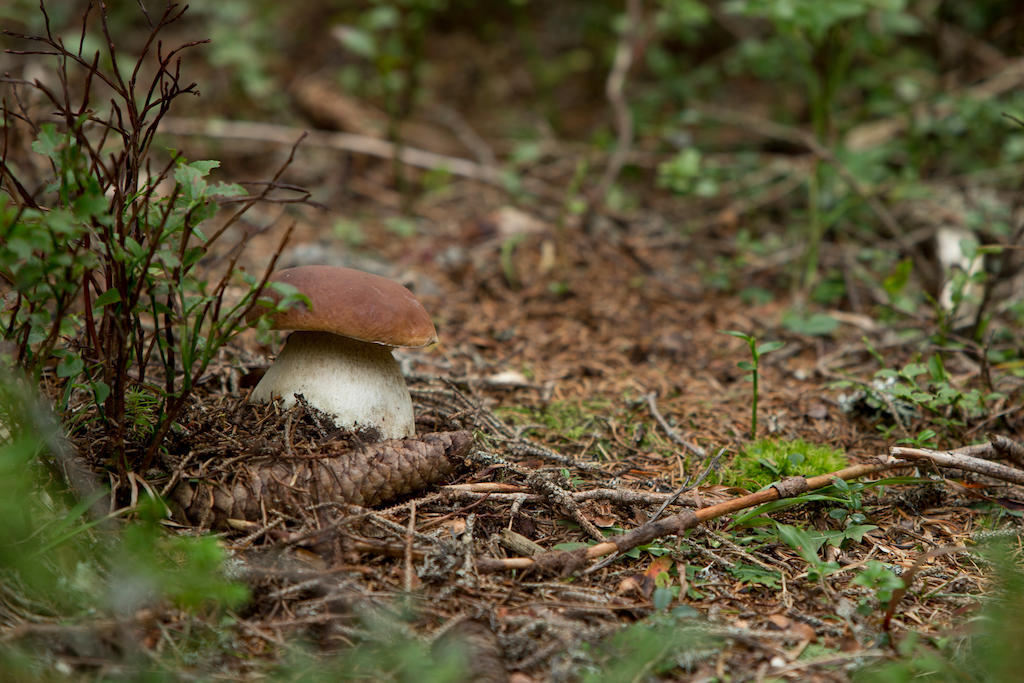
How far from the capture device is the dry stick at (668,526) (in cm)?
183

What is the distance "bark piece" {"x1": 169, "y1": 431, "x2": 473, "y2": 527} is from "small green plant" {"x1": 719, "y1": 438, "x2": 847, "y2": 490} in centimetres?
87

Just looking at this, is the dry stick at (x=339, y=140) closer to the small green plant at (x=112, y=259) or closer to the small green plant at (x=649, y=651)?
the small green plant at (x=112, y=259)

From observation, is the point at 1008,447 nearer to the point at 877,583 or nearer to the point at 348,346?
the point at 877,583

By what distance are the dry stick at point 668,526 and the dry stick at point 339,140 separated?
12.5 feet

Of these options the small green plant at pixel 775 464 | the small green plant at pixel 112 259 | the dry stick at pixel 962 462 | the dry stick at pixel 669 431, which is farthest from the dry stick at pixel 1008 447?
the small green plant at pixel 112 259

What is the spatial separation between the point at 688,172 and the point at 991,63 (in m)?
3.05

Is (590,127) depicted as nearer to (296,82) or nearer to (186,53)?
(296,82)

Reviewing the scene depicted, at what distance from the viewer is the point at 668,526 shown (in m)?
1.92

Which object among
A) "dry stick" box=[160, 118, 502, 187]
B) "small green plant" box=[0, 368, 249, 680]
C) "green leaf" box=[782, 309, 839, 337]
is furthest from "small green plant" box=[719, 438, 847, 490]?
"dry stick" box=[160, 118, 502, 187]

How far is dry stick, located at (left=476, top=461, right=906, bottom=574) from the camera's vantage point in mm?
1831

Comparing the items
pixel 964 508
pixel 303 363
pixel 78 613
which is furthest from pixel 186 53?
pixel 964 508

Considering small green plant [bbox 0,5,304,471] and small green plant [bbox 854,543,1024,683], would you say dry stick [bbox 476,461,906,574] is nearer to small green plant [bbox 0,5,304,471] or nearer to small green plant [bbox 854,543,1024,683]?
small green plant [bbox 854,543,1024,683]

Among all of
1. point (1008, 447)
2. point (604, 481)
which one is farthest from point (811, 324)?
point (604, 481)

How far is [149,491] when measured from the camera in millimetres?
1764
